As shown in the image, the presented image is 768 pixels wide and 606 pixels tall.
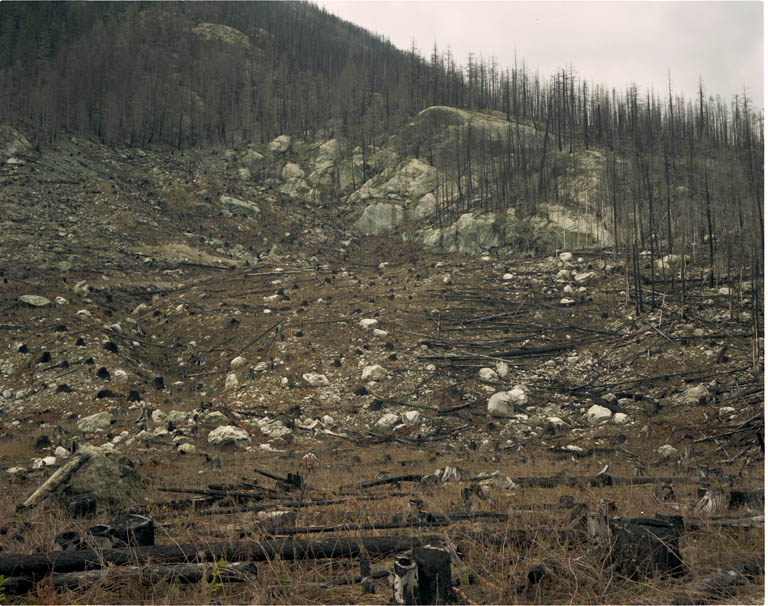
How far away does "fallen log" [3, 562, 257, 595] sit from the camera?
344 cm

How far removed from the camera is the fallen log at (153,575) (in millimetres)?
3436

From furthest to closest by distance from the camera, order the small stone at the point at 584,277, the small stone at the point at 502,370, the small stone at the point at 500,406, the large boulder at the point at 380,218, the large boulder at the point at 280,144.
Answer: the large boulder at the point at 280,144
the large boulder at the point at 380,218
the small stone at the point at 584,277
the small stone at the point at 502,370
the small stone at the point at 500,406

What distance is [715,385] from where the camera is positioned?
13.6 meters

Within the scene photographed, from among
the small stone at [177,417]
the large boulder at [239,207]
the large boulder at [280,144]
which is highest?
the large boulder at [280,144]

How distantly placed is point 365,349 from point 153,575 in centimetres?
1421

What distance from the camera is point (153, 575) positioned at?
3535 millimetres

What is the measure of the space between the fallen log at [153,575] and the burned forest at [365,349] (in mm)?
20

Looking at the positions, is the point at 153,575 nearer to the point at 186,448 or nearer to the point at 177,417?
the point at 186,448

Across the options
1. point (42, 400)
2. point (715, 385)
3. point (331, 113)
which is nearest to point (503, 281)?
point (715, 385)

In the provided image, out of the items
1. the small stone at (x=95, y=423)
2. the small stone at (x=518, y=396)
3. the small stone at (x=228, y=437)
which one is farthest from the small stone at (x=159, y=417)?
the small stone at (x=518, y=396)

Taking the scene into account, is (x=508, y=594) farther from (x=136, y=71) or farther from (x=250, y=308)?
(x=136, y=71)

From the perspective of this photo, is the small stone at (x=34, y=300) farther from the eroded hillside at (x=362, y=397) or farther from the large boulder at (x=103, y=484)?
the large boulder at (x=103, y=484)

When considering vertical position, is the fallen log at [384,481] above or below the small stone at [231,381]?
above

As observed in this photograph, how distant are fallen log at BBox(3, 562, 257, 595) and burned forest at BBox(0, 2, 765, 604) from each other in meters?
0.02
